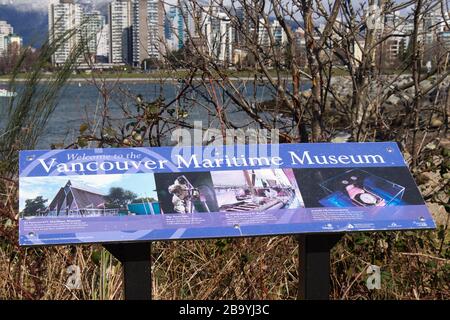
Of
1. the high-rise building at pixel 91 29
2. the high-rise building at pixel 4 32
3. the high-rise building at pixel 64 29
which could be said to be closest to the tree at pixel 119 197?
the high-rise building at pixel 91 29

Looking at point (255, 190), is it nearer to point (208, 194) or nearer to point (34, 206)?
point (208, 194)

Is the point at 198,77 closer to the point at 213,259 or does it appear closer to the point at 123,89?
the point at 123,89

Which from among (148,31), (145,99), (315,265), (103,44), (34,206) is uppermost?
(148,31)

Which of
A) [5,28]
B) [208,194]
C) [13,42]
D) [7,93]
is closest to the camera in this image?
[208,194]

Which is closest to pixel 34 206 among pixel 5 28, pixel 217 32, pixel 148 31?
pixel 217 32

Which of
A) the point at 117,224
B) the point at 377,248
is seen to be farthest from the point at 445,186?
the point at 117,224

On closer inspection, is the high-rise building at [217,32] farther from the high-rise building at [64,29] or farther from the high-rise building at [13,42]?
the high-rise building at [13,42]

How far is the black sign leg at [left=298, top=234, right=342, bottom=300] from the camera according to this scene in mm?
4371

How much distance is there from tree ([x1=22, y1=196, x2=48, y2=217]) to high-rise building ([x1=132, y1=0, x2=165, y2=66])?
9.63 feet

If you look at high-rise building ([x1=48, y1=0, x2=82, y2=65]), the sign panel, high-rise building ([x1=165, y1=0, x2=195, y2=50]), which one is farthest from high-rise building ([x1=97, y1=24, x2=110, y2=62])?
the sign panel

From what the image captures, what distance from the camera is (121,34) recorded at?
7840 millimetres

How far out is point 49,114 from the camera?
7164 millimetres

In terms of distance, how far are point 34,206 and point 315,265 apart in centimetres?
147

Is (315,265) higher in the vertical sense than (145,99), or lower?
lower
